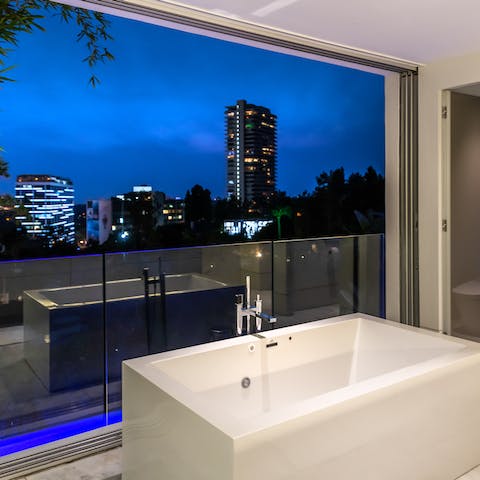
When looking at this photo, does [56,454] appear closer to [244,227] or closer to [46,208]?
[46,208]

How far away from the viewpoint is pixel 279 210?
21.1 feet

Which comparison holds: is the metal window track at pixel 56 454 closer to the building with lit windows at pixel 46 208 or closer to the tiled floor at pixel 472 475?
the building with lit windows at pixel 46 208

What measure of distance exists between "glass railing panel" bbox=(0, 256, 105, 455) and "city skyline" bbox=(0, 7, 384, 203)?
103 centimetres

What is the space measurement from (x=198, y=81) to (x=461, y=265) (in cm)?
428

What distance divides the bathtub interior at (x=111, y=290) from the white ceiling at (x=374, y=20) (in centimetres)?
172

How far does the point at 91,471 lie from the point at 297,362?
1231mm

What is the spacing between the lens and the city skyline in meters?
4.69

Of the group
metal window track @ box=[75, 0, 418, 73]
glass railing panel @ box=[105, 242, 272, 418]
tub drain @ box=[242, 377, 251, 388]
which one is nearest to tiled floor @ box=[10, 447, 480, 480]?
glass railing panel @ box=[105, 242, 272, 418]

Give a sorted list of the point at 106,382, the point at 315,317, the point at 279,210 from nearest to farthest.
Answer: the point at 106,382 → the point at 315,317 → the point at 279,210

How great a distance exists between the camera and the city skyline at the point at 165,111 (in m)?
4.69

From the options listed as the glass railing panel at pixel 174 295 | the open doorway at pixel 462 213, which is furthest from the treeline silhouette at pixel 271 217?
the glass railing panel at pixel 174 295

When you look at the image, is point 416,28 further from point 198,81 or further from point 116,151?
point 198,81

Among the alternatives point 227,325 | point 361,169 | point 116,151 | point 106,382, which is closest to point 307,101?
point 361,169

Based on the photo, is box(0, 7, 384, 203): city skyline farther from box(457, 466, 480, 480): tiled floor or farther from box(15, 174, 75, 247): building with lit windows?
box(457, 466, 480, 480): tiled floor
